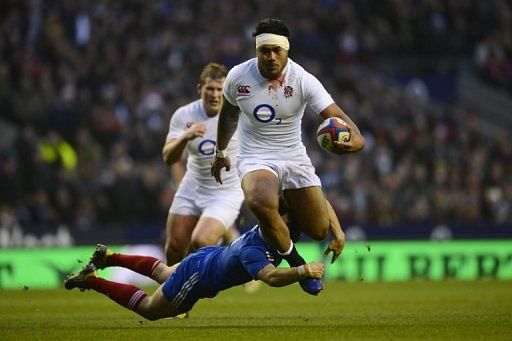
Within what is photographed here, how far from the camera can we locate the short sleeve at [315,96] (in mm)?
10484

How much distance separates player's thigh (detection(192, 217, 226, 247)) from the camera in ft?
41.1

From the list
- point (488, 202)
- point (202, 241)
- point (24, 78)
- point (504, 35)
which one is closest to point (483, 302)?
point (202, 241)

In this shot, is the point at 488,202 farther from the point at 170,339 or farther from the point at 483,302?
the point at 170,339

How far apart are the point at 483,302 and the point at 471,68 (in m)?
16.4

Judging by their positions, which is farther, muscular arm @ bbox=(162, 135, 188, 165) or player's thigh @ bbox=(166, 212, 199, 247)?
player's thigh @ bbox=(166, 212, 199, 247)

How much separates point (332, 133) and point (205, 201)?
3546 mm

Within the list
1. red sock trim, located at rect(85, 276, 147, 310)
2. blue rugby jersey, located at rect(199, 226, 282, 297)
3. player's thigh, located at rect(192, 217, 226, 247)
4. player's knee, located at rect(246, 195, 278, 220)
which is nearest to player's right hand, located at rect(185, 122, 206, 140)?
player's thigh, located at rect(192, 217, 226, 247)

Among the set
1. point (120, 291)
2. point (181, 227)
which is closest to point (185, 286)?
point (120, 291)

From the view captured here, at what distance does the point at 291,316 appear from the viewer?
1248 centimetres

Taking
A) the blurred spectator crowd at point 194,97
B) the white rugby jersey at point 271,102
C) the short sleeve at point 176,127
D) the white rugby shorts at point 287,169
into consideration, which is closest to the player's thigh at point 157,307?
the white rugby shorts at point 287,169

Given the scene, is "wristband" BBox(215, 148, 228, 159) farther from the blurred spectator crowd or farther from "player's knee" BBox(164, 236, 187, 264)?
the blurred spectator crowd

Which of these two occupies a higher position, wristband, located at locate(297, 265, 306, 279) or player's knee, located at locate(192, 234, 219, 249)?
wristband, located at locate(297, 265, 306, 279)

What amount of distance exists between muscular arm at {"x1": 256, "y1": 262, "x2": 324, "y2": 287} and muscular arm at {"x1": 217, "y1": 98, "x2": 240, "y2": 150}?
6.98 feet

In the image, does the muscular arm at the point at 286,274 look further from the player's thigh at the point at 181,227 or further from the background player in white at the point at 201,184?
the player's thigh at the point at 181,227
